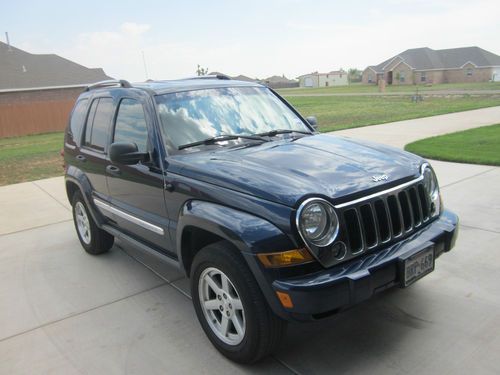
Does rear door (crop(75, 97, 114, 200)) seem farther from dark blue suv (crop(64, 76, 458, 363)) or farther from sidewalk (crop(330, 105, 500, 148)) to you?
sidewalk (crop(330, 105, 500, 148))

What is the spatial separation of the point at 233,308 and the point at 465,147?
28.7 feet

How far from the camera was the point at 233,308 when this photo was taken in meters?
2.99

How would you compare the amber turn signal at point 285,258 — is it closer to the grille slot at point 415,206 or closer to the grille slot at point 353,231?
the grille slot at point 353,231

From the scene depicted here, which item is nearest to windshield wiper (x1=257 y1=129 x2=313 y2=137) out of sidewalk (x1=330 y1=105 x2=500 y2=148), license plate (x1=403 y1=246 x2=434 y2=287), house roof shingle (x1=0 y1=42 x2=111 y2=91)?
license plate (x1=403 y1=246 x2=434 y2=287)

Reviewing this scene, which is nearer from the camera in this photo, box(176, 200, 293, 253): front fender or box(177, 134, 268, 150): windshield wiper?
box(176, 200, 293, 253): front fender

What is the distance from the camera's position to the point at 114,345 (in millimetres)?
3414

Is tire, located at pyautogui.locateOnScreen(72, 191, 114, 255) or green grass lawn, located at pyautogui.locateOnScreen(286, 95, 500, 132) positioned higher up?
tire, located at pyautogui.locateOnScreen(72, 191, 114, 255)

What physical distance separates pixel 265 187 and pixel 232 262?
20.1 inches

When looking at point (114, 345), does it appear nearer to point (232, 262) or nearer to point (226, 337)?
point (226, 337)

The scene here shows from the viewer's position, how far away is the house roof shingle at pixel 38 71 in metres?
31.9

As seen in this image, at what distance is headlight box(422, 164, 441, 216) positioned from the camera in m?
3.38

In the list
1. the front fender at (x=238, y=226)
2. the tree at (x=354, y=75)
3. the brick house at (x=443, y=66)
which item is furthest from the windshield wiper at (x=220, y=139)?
the tree at (x=354, y=75)

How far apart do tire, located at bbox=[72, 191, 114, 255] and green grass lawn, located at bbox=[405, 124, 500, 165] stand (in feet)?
22.0

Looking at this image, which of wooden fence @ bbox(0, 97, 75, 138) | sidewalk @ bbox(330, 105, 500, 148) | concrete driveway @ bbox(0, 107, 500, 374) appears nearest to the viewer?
concrete driveway @ bbox(0, 107, 500, 374)
